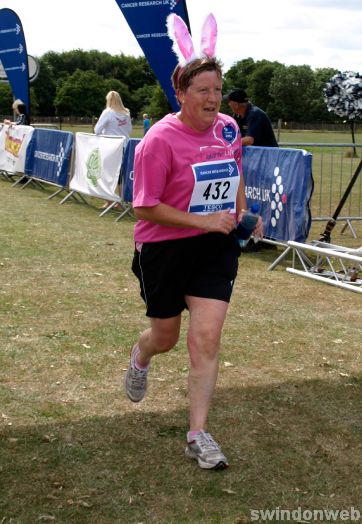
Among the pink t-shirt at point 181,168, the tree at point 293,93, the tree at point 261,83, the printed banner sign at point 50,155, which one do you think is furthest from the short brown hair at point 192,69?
the tree at point 261,83

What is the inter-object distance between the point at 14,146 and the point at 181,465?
1464 cm

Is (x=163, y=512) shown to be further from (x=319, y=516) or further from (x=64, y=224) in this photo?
(x=64, y=224)

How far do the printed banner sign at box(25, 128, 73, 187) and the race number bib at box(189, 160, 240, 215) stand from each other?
10.4m

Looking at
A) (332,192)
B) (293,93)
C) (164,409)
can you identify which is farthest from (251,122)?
(293,93)

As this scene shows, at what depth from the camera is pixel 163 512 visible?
3371 mm

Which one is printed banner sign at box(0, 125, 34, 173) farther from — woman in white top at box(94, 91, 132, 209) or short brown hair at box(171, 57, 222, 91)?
short brown hair at box(171, 57, 222, 91)

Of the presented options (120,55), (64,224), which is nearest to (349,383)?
(64,224)

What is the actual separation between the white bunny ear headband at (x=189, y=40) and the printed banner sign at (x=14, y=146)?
1284 centimetres

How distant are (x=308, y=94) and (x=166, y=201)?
9060 cm

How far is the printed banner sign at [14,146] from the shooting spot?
54.8 feet

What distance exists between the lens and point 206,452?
3.79 m

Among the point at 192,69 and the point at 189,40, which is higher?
the point at 189,40

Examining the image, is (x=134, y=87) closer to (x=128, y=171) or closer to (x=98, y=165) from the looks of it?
(x=98, y=165)

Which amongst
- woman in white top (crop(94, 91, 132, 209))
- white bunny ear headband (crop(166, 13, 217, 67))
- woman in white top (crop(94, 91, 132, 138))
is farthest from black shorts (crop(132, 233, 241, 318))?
woman in white top (crop(94, 91, 132, 138))
